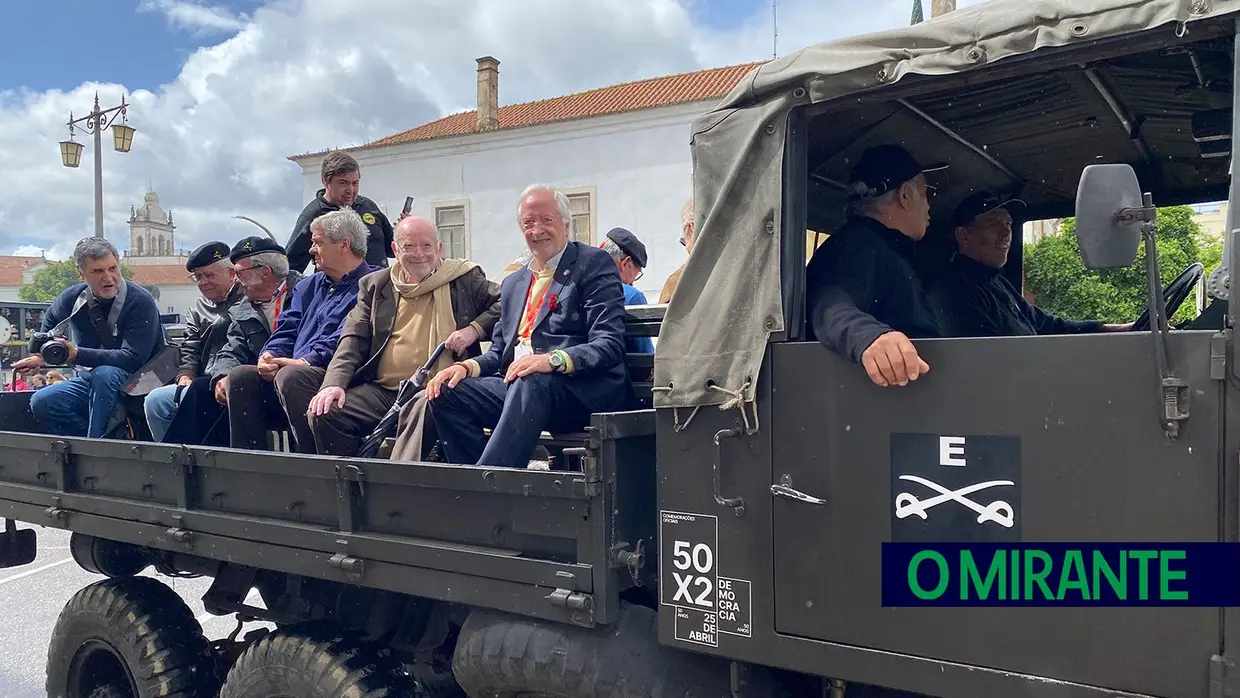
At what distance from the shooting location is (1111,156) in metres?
3.34

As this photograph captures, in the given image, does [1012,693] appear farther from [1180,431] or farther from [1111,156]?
[1111,156]

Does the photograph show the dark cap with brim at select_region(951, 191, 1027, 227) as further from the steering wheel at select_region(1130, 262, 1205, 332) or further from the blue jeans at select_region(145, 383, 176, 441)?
the blue jeans at select_region(145, 383, 176, 441)

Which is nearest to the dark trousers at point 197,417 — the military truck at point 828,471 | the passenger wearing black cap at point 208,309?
the passenger wearing black cap at point 208,309

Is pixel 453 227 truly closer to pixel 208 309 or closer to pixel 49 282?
pixel 208 309

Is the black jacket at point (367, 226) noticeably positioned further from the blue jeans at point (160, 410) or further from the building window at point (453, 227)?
the building window at point (453, 227)

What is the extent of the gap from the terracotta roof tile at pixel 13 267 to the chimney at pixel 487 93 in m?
78.0

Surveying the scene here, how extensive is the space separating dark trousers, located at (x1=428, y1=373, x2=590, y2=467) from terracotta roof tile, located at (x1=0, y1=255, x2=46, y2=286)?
10049 cm

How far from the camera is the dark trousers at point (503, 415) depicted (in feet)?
9.78

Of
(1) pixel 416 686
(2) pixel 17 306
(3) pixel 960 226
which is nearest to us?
(1) pixel 416 686

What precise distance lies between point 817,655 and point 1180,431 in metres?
0.93

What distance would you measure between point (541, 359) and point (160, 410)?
8.50 feet

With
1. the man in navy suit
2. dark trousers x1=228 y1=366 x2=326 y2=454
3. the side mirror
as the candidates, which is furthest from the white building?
the side mirror

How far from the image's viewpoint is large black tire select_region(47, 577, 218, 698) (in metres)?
3.88

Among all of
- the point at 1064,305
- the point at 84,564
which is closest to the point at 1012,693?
the point at 1064,305
